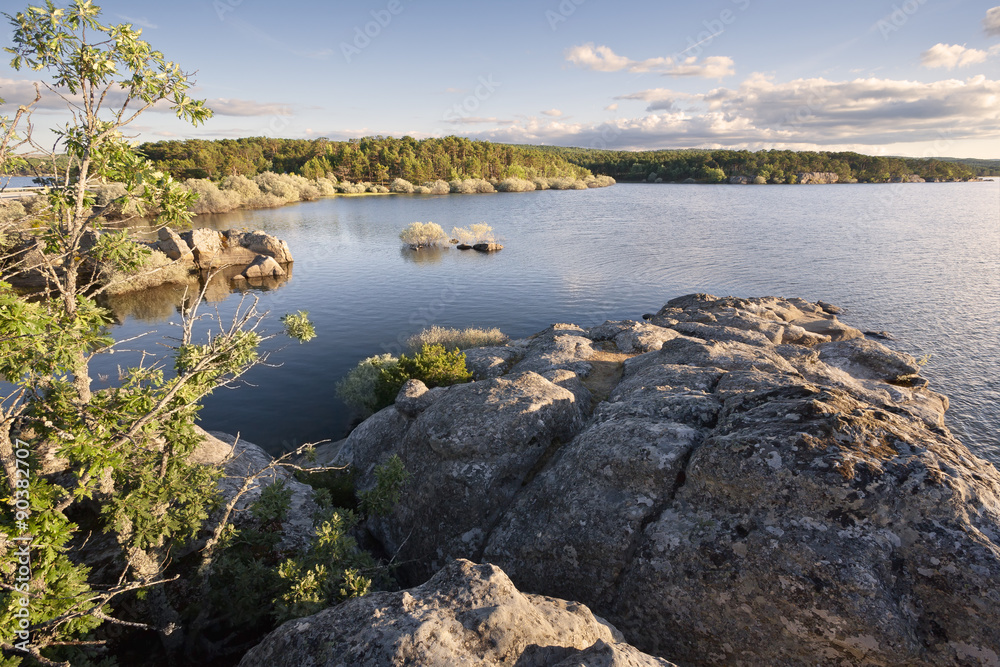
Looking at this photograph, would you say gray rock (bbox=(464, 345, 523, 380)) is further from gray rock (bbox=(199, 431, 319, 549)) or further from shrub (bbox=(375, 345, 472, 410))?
gray rock (bbox=(199, 431, 319, 549))

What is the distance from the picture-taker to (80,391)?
22.3 ft

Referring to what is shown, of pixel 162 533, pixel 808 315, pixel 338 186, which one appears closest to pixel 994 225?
pixel 808 315

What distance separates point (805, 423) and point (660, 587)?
12.7 feet

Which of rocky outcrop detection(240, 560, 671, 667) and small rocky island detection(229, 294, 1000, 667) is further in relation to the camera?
small rocky island detection(229, 294, 1000, 667)

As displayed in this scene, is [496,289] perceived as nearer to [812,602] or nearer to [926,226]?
[812,602]

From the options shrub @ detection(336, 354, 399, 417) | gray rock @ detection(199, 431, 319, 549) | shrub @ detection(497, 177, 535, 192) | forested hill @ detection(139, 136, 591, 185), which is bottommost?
shrub @ detection(336, 354, 399, 417)

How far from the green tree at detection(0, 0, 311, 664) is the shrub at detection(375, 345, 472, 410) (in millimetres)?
12348

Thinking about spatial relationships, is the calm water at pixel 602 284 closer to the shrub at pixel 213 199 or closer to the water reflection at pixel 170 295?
the water reflection at pixel 170 295

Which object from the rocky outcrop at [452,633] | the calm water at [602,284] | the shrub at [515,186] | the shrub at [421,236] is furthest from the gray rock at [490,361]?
the shrub at [515,186]

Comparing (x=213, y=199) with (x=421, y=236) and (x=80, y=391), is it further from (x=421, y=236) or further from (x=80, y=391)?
(x=80, y=391)

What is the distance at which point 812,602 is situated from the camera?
270 inches

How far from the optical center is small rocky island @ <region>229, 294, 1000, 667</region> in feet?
20.6

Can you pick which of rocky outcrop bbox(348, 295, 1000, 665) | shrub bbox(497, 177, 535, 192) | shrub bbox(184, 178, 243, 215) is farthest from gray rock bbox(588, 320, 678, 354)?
shrub bbox(497, 177, 535, 192)

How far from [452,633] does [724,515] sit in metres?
4.96
